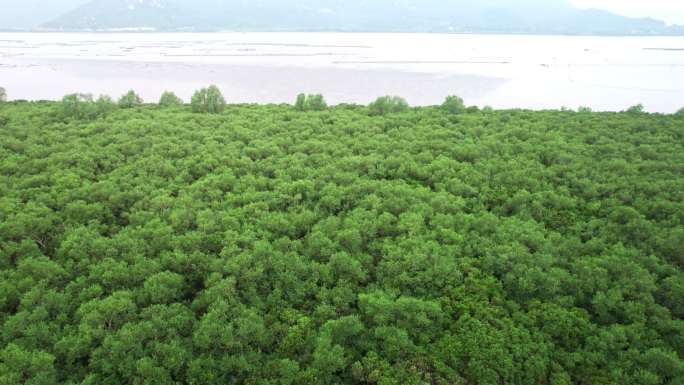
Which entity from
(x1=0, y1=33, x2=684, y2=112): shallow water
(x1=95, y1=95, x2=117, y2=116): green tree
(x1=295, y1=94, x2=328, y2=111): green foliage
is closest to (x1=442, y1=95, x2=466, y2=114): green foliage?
(x1=295, y1=94, x2=328, y2=111): green foliage

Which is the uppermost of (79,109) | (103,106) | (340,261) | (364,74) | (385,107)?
(364,74)

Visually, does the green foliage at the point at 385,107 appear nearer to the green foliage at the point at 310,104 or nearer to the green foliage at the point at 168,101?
the green foliage at the point at 310,104

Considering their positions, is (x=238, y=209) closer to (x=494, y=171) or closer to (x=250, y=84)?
(x=494, y=171)

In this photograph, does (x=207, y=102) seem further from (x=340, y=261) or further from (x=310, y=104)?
(x=340, y=261)

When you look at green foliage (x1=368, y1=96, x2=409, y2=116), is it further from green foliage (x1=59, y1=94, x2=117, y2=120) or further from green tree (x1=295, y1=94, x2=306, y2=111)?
green foliage (x1=59, y1=94, x2=117, y2=120)

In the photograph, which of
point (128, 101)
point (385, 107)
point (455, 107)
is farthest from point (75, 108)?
point (455, 107)
